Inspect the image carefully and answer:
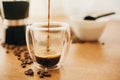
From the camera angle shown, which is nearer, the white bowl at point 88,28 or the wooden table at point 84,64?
Result: the wooden table at point 84,64

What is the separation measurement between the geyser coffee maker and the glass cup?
219mm

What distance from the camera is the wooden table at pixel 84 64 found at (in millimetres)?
635

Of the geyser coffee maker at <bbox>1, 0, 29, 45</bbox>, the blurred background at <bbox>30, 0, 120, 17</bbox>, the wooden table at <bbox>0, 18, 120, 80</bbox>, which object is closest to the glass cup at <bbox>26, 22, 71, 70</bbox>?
the wooden table at <bbox>0, 18, 120, 80</bbox>

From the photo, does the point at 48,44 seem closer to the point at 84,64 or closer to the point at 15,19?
the point at 84,64

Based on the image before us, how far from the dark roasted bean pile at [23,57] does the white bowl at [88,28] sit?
233 mm

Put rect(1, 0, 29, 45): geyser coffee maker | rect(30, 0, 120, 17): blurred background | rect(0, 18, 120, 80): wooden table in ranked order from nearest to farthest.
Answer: rect(0, 18, 120, 80): wooden table < rect(1, 0, 29, 45): geyser coffee maker < rect(30, 0, 120, 17): blurred background

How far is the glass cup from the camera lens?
0.69m

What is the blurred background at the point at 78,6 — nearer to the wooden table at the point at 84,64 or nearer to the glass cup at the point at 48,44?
the wooden table at the point at 84,64

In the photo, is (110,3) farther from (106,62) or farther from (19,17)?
(106,62)

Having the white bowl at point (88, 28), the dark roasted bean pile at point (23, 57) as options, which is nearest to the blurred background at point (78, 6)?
the white bowl at point (88, 28)

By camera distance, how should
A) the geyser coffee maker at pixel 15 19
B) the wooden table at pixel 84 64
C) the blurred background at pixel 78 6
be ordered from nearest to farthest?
the wooden table at pixel 84 64
the geyser coffee maker at pixel 15 19
the blurred background at pixel 78 6

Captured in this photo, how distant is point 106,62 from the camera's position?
2.46 ft

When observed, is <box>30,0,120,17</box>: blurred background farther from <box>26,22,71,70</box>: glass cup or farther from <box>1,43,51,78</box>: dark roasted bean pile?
<box>26,22,71,70</box>: glass cup

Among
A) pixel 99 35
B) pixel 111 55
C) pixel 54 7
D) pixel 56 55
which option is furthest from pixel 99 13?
pixel 54 7
